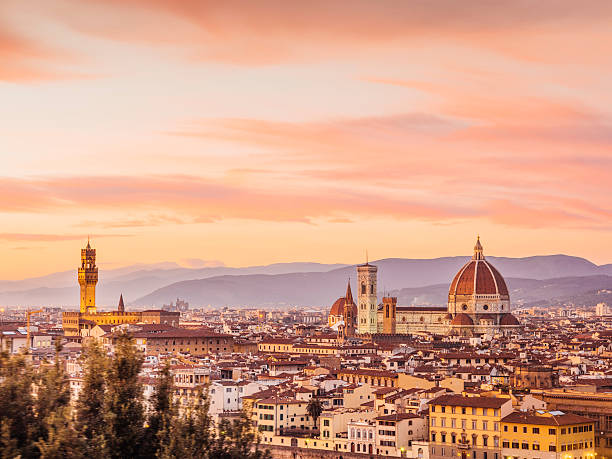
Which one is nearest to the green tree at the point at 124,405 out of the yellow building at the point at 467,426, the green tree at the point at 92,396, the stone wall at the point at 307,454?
the green tree at the point at 92,396

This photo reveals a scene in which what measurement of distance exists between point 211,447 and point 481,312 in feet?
374

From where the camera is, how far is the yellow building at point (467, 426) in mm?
46094

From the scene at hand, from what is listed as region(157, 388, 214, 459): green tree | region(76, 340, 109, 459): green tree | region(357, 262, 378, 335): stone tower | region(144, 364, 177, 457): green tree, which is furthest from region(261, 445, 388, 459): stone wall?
region(357, 262, 378, 335): stone tower

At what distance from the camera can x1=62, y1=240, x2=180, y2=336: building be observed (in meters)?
118

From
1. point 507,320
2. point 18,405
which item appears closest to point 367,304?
point 507,320

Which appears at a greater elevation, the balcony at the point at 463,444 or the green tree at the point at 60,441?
the green tree at the point at 60,441

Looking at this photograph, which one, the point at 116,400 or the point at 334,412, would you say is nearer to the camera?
the point at 116,400

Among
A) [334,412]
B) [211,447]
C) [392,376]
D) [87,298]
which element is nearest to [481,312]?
[87,298]

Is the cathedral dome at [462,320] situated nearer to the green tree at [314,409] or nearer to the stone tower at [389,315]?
the stone tower at [389,315]

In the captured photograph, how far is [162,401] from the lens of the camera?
2214 cm

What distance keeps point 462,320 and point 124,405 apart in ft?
370

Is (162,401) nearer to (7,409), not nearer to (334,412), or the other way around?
(7,409)

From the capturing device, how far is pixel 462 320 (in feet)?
432

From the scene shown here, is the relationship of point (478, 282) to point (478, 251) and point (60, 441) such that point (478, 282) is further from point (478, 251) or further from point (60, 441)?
point (60, 441)
